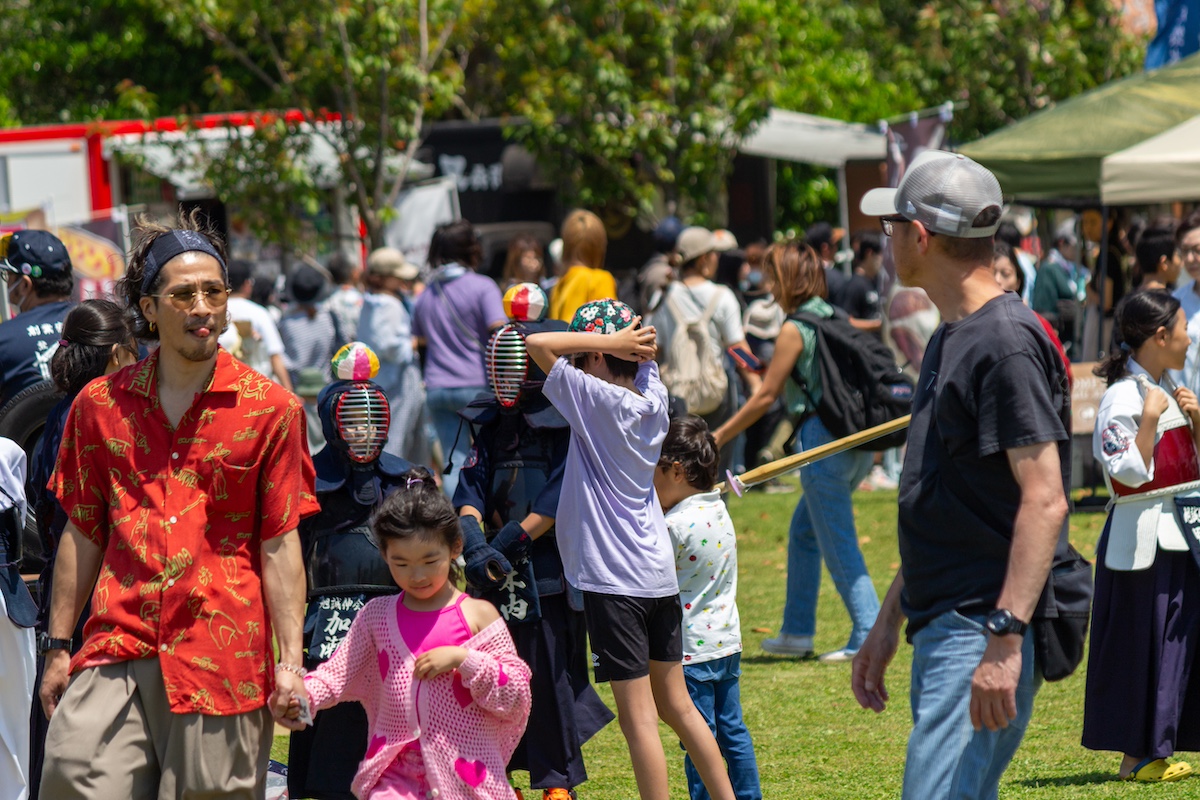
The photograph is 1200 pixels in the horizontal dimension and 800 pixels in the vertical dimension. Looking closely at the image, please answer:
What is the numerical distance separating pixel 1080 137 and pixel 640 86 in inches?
296

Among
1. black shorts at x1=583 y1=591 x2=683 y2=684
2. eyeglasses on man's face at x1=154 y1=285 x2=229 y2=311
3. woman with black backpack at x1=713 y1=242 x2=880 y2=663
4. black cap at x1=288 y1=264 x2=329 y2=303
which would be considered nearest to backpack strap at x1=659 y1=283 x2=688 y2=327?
woman with black backpack at x1=713 y1=242 x2=880 y2=663

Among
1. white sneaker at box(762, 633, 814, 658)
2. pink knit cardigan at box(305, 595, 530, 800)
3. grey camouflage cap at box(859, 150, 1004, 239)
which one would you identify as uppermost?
grey camouflage cap at box(859, 150, 1004, 239)

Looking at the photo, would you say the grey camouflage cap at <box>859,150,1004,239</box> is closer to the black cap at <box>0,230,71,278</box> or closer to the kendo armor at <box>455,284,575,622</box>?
the kendo armor at <box>455,284,575,622</box>

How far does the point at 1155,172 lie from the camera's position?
10.9 meters

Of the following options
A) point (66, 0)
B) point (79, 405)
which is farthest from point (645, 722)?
point (66, 0)

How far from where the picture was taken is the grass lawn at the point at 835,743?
216 inches

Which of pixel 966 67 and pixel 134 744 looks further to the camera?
pixel 966 67

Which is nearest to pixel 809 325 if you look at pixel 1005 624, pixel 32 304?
pixel 32 304

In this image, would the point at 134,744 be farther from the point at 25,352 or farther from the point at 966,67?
the point at 966,67

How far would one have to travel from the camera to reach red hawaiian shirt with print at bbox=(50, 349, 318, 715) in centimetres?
342

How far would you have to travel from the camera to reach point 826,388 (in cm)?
722

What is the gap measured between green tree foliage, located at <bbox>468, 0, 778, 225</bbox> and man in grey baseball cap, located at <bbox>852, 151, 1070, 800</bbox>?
14.2m

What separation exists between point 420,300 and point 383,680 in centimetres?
621

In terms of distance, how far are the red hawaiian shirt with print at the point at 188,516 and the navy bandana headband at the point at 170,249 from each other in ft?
0.65
